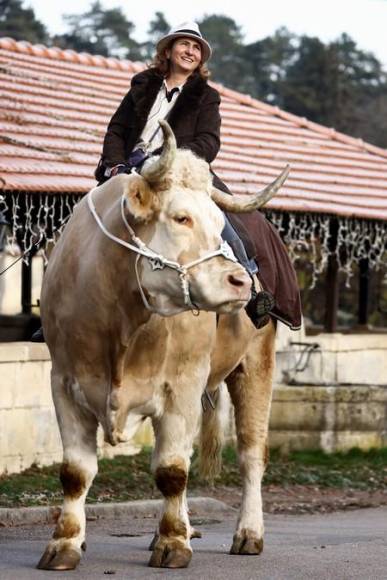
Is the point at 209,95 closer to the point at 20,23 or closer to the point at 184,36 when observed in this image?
the point at 184,36

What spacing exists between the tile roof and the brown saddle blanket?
16.5 feet

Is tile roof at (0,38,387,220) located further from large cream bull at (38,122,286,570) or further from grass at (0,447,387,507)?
large cream bull at (38,122,286,570)

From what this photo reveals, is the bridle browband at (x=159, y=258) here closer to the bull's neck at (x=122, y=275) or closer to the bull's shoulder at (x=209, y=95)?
the bull's neck at (x=122, y=275)

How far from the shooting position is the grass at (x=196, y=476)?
1427 centimetres

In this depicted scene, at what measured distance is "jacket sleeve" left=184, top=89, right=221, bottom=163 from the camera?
991 cm

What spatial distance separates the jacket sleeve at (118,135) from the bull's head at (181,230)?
1.02 m

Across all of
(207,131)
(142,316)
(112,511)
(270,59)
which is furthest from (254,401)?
(270,59)

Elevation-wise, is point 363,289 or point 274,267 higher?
point 274,267

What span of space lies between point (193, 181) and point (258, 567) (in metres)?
2.19

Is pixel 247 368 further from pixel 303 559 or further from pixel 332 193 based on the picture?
pixel 332 193

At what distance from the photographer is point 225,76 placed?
88062 mm

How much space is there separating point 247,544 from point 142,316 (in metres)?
1.87

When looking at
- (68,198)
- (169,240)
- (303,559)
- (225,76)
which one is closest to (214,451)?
(303,559)

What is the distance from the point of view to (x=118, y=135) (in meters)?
10.1
